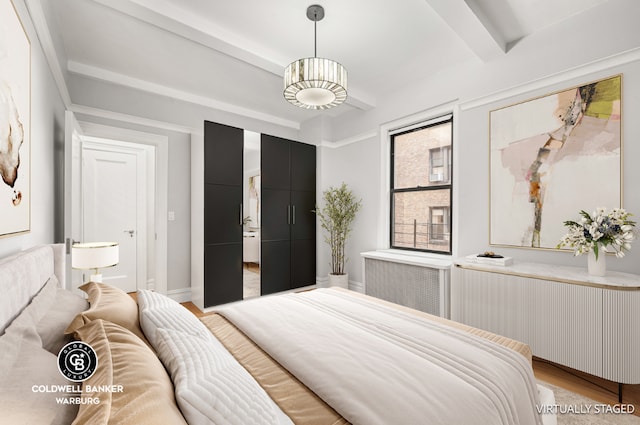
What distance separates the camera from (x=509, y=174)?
110 inches

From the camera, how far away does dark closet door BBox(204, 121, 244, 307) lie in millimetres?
3557

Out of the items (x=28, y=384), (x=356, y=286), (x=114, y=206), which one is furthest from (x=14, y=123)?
(x=356, y=286)

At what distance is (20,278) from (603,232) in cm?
328

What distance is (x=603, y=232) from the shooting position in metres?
2.04

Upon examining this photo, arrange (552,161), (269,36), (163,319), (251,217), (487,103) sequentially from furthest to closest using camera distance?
(251,217)
(487,103)
(269,36)
(552,161)
(163,319)

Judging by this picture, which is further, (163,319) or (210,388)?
(163,319)

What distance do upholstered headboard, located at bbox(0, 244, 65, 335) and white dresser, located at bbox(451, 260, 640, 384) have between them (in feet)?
9.50

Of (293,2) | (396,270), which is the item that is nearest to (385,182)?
(396,270)

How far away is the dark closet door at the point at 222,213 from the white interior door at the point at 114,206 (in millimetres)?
1458

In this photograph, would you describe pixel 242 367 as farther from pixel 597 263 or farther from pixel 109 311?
pixel 597 263

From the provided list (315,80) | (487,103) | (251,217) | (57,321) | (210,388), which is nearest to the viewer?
(210,388)

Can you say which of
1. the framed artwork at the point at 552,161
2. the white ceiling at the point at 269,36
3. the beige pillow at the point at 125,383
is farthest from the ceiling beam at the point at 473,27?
the beige pillow at the point at 125,383

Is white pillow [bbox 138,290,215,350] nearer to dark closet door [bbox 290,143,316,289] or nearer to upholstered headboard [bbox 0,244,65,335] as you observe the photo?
upholstered headboard [bbox 0,244,65,335]

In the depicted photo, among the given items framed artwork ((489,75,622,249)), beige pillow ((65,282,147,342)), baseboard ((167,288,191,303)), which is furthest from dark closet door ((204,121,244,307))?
framed artwork ((489,75,622,249))
